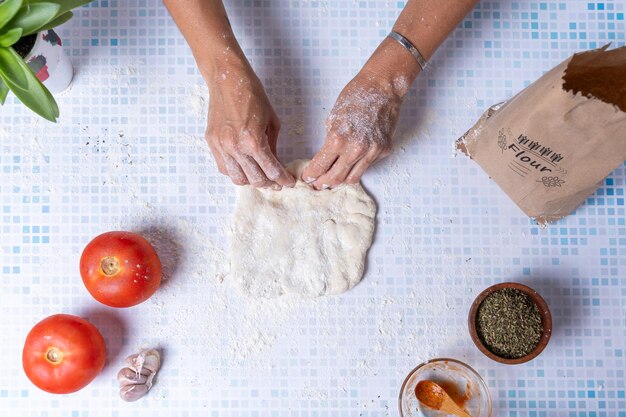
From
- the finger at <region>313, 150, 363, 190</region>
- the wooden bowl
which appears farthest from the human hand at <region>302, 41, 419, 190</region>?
the wooden bowl

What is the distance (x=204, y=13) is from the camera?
1068 mm

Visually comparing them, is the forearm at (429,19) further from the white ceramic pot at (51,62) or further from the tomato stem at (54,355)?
the tomato stem at (54,355)

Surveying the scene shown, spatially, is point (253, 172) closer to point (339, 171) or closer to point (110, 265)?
point (339, 171)

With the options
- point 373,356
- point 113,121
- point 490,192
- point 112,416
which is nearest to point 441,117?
point 490,192

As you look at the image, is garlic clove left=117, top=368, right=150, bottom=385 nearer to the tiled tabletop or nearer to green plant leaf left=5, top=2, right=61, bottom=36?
the tiled tabletop

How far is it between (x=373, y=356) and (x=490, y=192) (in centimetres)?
43

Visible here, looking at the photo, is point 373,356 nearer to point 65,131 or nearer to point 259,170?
point 259,170

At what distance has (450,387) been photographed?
1150mm

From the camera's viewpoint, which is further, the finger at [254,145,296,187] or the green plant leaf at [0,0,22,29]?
the finger at [254,145,296,187]

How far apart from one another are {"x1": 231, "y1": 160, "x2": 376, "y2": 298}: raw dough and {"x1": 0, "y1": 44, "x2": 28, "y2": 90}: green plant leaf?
45cm

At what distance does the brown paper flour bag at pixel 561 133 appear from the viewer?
910 mm

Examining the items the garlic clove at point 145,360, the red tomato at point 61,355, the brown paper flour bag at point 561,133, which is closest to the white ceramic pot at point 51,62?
the red tomato at point 61,355

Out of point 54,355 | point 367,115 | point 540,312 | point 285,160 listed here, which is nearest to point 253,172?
point 285,160

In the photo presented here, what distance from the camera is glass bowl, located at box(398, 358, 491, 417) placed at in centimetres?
113
